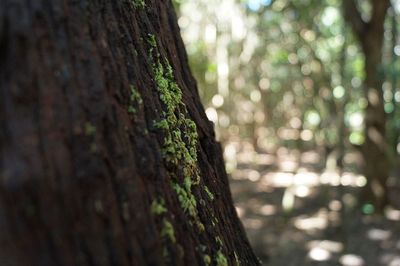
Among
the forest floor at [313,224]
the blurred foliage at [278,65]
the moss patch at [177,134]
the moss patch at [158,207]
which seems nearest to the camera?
the moss patch at [158,207]

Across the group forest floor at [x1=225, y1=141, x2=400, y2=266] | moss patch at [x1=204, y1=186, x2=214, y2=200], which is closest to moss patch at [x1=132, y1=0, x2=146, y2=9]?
moss patch at [x1=204, y1=186, x2=214, y2=200]

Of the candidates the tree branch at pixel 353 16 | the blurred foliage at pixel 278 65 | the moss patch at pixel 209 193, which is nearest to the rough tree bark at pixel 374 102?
the tree branch at pixel 353 16

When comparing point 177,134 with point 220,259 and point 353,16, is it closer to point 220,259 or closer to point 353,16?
point 220,259

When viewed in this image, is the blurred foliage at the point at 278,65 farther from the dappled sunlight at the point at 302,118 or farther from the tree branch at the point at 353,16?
the tree branch at the point at 353,16

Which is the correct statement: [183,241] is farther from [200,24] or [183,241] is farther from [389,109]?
[200,24]

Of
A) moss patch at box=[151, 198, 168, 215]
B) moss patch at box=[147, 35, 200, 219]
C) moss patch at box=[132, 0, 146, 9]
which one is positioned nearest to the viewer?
moss patch at box=[151, 198, 168, 215]

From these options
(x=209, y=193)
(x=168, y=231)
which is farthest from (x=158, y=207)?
(x=209, y=193)

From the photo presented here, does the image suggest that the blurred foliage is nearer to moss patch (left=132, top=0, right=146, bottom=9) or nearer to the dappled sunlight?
the dappled sunlight
